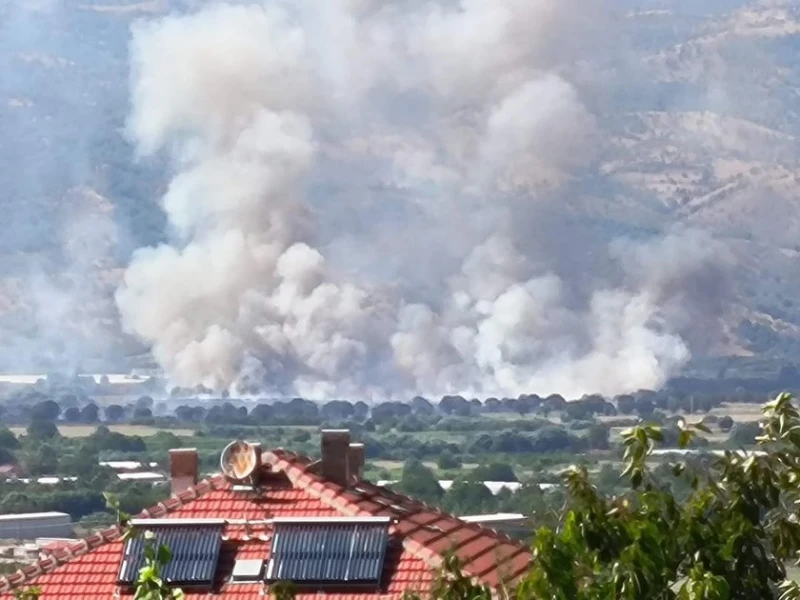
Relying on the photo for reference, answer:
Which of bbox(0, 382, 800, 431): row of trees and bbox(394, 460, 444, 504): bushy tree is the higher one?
bbox(0, 382, 800, 431): row of trees

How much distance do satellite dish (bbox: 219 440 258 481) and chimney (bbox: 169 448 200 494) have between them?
1.42 m

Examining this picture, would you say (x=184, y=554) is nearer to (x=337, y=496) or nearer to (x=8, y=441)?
(x=337, y=496)

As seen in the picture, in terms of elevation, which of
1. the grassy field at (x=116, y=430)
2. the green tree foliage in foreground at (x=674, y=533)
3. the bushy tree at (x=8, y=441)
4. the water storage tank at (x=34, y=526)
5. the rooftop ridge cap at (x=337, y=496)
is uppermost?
the grassy field at (x=116, y=430)

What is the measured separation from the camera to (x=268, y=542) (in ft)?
39.0

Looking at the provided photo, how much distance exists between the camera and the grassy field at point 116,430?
7138 cm

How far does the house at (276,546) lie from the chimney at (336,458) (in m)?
0.25

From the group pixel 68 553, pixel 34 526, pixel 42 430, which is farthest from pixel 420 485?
pixel 68 553

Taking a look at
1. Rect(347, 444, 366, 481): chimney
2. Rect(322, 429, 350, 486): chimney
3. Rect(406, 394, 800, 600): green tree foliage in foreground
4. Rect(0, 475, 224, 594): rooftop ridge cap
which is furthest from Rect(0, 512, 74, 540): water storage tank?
Rect(406, 394, 800, 600): green tree foliage in foreground

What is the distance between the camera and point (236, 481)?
494 inches

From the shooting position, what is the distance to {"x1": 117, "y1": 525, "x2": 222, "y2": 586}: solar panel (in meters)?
11.6

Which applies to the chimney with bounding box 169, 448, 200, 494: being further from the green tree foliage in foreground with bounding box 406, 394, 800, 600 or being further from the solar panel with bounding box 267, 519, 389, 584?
the green tree foliage in foreground with bounding box 406, 394, 800, 600

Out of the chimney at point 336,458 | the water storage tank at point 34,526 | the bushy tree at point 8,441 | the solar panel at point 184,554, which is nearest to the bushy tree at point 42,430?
the bushy tree at point 8,441

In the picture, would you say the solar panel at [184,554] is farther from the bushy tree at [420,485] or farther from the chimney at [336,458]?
the bushy tree at [420,485]

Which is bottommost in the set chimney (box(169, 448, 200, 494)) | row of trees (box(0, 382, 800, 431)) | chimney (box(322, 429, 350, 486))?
chimney (box(322, 429, 350, 486))
